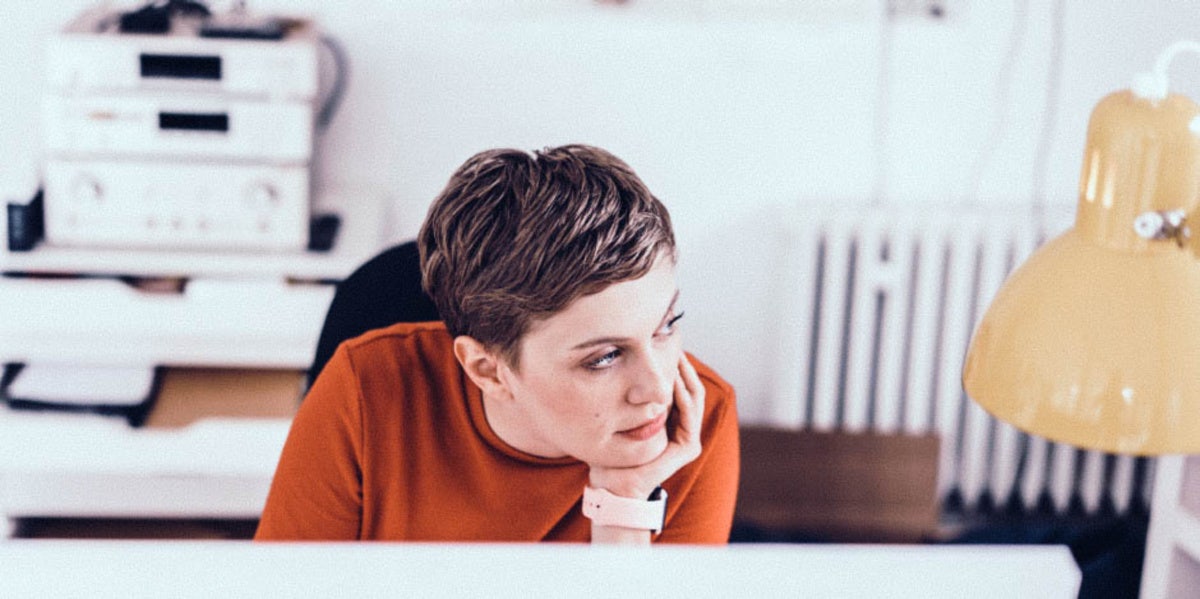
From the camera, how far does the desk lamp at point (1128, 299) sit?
0.65 m

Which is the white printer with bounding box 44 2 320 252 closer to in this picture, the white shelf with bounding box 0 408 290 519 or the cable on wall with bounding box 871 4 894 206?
the white shelf with bounding box 0 408 290 519

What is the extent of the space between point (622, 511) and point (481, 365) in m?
0.19

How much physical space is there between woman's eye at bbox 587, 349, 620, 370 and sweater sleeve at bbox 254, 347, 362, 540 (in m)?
0.28

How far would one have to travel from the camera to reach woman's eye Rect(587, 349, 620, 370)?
3.69 feet

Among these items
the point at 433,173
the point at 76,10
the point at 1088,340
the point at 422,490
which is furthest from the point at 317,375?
the point at 76,10

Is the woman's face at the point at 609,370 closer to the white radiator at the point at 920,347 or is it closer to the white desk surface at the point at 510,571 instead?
the white desk surface at the point at 510,571

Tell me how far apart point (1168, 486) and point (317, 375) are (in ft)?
3.27

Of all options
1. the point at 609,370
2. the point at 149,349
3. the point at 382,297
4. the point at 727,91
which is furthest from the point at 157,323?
the point at 609,370

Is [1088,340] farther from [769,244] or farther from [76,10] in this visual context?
[76,10]

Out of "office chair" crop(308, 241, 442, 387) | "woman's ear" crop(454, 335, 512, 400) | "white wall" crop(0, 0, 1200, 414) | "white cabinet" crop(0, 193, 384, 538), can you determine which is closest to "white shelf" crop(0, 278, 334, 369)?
"white cabinet" crop(0, 193, 384, 538)

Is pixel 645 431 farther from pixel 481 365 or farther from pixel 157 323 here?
pixel 157 323

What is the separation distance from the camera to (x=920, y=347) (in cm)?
256

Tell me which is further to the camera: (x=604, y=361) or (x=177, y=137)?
(x=177, y=137)

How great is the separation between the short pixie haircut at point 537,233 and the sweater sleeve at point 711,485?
0.22 metres
